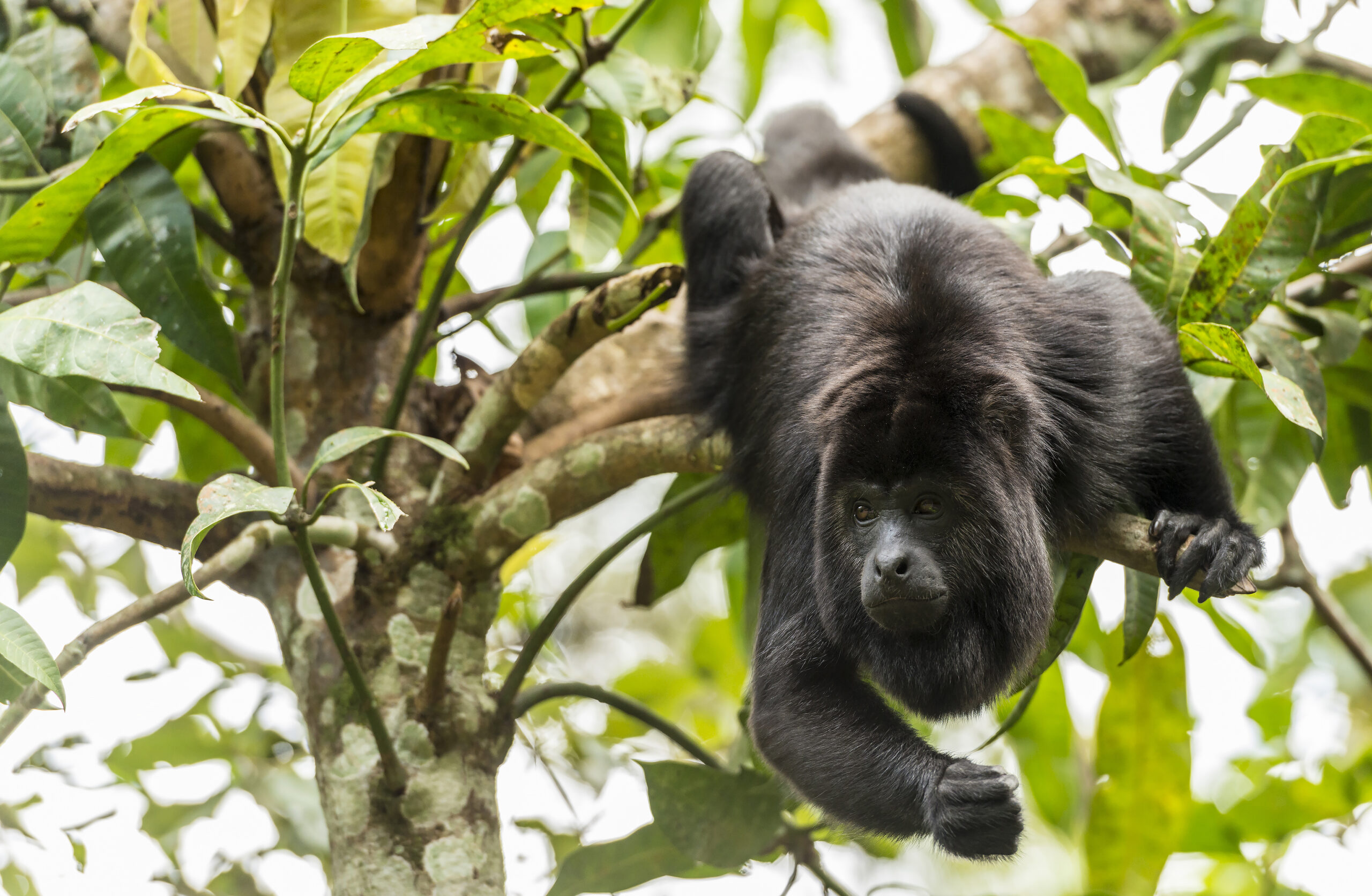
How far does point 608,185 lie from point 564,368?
52 cm

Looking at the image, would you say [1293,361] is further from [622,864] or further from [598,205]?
[622,864]

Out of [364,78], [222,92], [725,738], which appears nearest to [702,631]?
[725,738]

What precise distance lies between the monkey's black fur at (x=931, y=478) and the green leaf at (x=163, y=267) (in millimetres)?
1176

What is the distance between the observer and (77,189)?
1694mm

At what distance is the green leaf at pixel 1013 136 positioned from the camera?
267cm

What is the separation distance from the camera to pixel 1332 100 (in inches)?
94.6

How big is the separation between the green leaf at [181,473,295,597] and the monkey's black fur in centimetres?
105

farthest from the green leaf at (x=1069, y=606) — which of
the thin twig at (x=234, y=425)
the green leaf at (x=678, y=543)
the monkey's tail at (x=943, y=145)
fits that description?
the monkey's tail at (x=943, y=145)

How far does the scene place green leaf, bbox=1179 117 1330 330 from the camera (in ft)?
6.17

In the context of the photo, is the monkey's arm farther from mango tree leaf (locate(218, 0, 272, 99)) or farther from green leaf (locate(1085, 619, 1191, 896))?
mango tree leaf (locate(218, 0, 272, 99))

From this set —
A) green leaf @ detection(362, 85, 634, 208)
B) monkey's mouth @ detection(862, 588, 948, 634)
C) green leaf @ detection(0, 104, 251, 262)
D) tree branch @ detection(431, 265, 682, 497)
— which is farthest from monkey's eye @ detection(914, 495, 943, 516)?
green leaf @ detection(0, 104, 251, 262)

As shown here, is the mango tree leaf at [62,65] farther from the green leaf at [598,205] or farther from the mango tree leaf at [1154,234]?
the mango tree leaf at [1154,234]

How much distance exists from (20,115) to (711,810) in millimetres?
1957

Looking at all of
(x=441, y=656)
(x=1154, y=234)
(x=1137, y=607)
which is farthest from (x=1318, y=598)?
(x=441, y=656)
